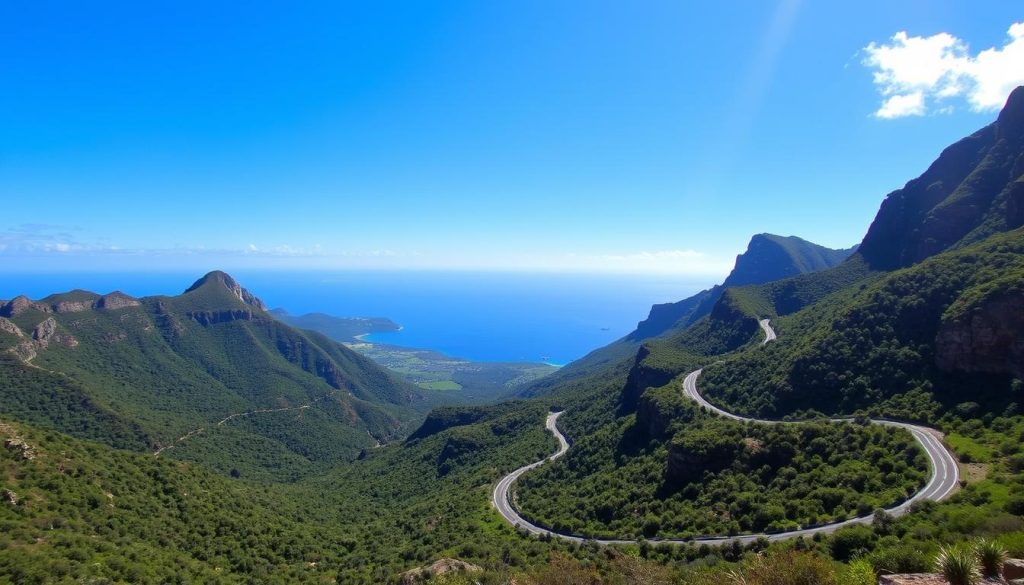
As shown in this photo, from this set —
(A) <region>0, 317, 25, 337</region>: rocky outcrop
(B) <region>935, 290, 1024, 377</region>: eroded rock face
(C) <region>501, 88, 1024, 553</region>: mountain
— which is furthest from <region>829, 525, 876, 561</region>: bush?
(A) <region>0, 317, 25, 337</region>: rocky outcrop

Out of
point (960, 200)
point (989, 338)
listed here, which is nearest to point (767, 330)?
point (960, 200)

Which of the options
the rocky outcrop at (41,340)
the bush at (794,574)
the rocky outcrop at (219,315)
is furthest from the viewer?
the rocky outcrop at (219,315)

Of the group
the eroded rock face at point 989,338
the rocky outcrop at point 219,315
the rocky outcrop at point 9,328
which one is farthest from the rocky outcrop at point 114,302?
the eroded rock face at point 989,338

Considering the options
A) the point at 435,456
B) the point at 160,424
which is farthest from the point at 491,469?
the point at 160,424

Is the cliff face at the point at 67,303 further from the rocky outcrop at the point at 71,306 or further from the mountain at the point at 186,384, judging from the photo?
the mountain at the point at 186,384

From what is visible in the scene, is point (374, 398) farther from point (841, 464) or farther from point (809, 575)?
point (809, 575)
